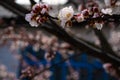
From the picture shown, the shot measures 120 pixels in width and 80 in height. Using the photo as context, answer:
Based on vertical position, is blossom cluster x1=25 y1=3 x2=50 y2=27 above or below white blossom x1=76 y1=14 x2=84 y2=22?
above

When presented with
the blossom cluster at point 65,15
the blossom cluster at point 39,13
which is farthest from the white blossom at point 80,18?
the blossom cluster at point 39,13

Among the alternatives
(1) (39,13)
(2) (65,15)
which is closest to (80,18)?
(2) (65,15)

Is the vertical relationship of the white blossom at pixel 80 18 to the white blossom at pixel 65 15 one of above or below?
below

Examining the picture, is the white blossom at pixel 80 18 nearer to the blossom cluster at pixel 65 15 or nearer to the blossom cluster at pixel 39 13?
the blossom cluster at pixel 65 15

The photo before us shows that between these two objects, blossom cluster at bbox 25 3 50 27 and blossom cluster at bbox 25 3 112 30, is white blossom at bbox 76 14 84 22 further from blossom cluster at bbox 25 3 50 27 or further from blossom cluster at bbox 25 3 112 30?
blossom cluster at bbox 25 3 50 27

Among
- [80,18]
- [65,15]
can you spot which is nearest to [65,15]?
[65,15]

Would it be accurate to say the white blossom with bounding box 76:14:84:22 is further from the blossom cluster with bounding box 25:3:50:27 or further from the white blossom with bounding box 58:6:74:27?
the blossom cluster with bounding box 25:3:50:27

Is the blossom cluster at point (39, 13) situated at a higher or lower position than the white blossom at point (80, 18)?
higher

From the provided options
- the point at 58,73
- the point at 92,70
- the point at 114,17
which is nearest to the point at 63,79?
the point at 58,73

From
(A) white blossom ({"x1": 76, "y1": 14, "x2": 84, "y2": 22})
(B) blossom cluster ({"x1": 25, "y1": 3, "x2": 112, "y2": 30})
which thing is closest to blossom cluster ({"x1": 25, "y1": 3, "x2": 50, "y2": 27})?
(B) blossom cluster ({"x1": 25, "y1": 3, "x2": 112, "y2": 30})

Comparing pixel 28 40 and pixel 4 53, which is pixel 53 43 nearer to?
pixel 28 40

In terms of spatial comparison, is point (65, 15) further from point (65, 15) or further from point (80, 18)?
point (80, 18)
